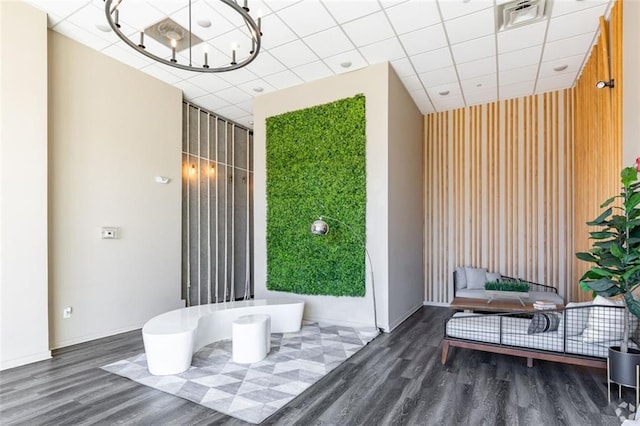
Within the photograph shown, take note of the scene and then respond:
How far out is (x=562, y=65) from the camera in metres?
5.35

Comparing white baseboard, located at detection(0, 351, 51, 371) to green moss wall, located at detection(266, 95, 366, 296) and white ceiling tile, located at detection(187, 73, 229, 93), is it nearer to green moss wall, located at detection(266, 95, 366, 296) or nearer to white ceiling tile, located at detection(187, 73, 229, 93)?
green moss wall, located at detection(266, 95, 366, 296)

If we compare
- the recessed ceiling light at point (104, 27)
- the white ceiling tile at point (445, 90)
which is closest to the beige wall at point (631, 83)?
the white ceiling tile at point (445, 90)

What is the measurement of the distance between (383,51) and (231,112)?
355 cm

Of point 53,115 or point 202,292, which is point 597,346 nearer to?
point 202,292

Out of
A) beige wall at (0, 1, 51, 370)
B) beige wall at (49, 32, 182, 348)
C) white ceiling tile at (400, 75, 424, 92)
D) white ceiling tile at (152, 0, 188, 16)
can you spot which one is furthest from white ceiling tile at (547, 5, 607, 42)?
beige wall at (0, 1, 51, 370)

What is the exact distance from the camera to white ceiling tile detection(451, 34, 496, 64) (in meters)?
4.70

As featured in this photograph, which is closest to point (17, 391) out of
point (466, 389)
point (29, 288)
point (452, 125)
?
point (29, 288)

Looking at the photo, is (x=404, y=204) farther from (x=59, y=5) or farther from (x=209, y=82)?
(x=59, y=5)

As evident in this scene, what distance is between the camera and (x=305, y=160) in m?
5.92

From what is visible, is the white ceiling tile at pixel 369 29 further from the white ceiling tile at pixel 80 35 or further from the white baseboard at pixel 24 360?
the white baseboard at pixel 24 360

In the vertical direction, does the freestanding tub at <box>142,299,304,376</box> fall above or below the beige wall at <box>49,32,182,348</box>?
below

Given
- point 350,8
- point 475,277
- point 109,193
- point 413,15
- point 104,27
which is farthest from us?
point 475,277

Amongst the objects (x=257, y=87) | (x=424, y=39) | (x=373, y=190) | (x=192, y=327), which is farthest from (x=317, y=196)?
(x=192, y=327)

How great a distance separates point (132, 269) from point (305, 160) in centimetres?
318
